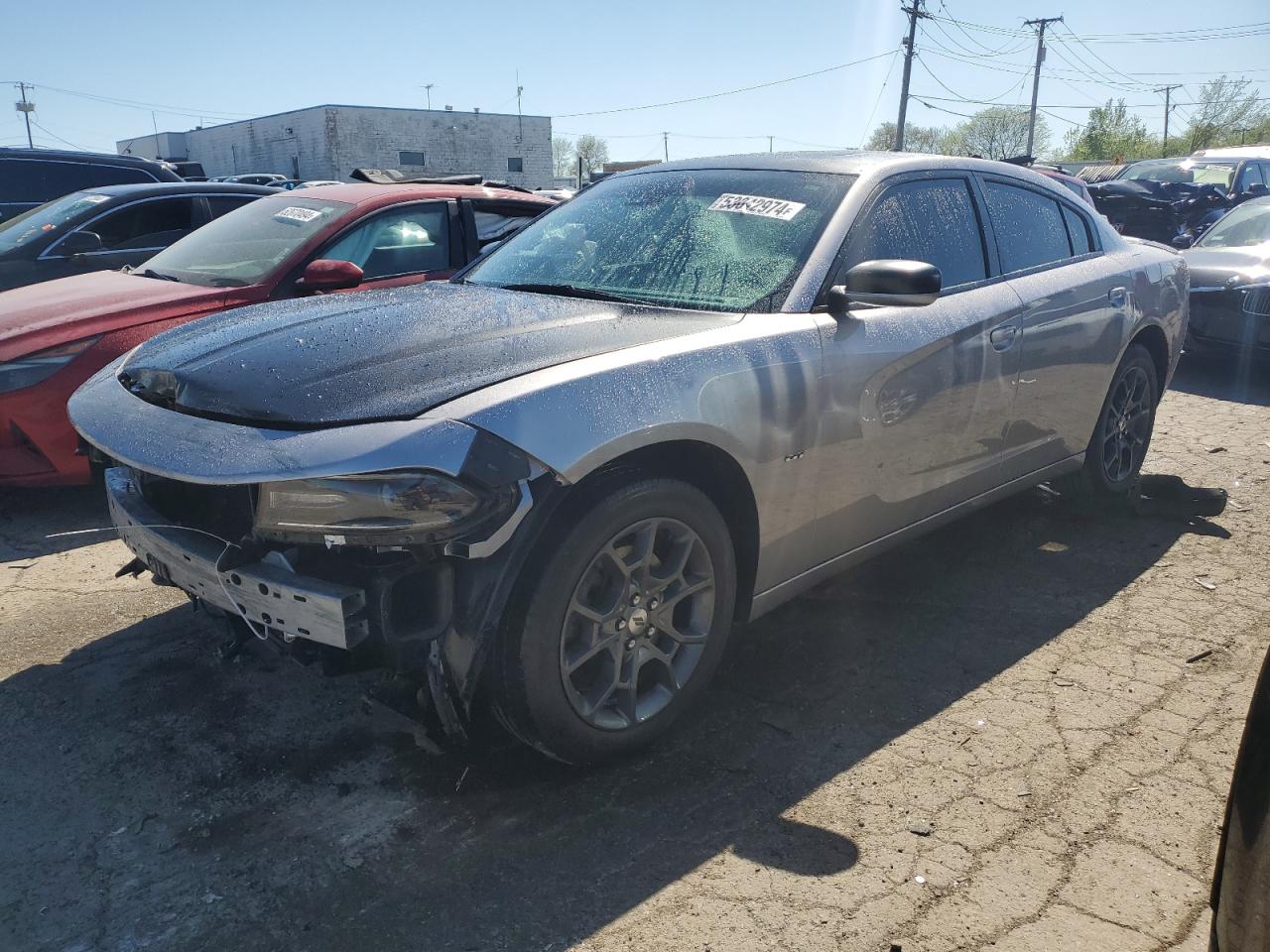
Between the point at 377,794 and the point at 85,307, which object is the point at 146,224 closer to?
the point at 85,307

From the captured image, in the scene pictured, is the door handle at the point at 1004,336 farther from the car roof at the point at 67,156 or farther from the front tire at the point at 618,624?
the car roof at the point at 67,156

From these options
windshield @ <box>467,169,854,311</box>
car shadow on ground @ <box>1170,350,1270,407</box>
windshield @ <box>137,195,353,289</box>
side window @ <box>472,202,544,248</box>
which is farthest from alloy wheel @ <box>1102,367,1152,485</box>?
windshield @ <box>137,195,353,289</box>

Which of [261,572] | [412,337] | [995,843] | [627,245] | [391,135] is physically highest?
[391,135]

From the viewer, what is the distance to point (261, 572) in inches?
92.0

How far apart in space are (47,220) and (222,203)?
42.7 inches

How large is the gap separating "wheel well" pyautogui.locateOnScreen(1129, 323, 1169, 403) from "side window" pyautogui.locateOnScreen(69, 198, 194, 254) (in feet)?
19.3

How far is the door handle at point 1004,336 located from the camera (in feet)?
11.8

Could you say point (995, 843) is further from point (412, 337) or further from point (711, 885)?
point (412, 337)

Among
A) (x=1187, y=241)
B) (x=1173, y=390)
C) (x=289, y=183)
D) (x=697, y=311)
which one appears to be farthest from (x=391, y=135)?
(x=697, y=311)

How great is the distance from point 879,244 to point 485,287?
4.55ft

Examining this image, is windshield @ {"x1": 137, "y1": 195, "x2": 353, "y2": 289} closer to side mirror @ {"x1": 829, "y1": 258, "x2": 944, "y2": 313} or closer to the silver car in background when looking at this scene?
the silver car in background

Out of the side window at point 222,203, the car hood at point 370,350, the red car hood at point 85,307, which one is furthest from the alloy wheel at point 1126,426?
the side window at point 222,203

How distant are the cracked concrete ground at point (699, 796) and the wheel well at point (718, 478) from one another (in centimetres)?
46

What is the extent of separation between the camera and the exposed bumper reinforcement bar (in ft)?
7.27
